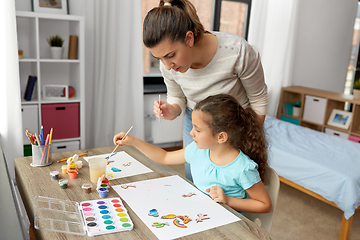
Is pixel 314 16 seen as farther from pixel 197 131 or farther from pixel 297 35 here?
pixel 197 131

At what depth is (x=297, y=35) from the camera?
413cm

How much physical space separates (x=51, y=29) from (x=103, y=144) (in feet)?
3.68

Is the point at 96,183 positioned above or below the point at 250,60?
below

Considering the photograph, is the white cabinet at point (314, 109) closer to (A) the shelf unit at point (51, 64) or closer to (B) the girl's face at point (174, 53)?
(A) the shelf unit at point (51, 64)

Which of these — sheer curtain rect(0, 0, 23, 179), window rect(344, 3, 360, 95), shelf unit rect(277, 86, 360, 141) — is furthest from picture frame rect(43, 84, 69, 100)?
window rect(344, 3, 360, 95)

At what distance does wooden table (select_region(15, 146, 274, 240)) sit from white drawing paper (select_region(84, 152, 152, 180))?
0.03 m

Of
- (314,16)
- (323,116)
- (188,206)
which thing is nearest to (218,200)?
(188,206)

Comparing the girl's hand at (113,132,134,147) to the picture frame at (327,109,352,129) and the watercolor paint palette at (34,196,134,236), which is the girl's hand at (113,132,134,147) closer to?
the watercolor paint palette at (34,196,134,236)

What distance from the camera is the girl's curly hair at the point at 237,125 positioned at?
1184 millimetres

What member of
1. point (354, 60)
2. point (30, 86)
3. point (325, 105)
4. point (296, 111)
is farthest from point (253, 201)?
point (354, 60)

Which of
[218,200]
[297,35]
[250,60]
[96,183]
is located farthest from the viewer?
[297,35]

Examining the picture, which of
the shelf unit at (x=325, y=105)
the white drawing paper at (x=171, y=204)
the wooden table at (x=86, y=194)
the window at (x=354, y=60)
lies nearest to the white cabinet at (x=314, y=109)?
the shelf unit at (x=325, y=105)

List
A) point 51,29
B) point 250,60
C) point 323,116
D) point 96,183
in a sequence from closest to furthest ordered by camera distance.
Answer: point 96,183 < point 250,60 < point 51,29 < point 323,116

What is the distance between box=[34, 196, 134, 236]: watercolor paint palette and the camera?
0.88 m
